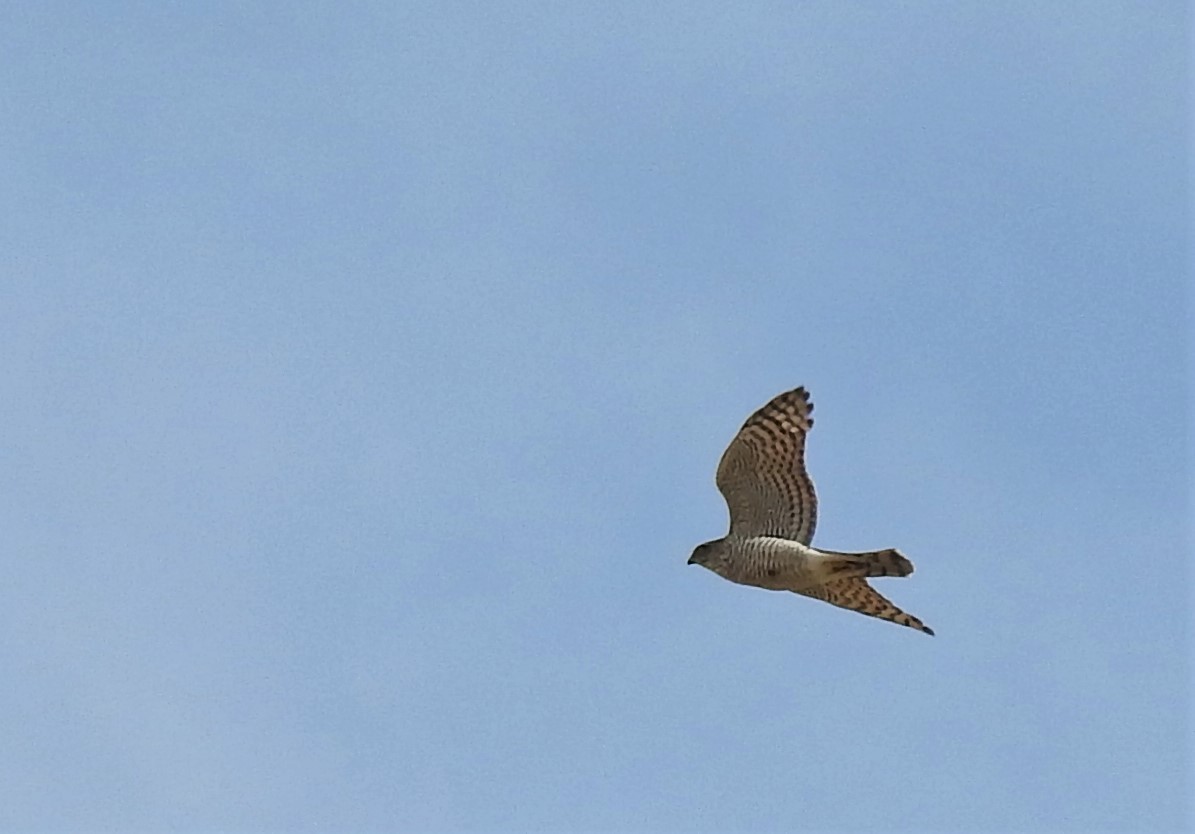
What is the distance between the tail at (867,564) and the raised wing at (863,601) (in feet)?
3.85

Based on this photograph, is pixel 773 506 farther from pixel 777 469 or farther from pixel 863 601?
pixel 863 601

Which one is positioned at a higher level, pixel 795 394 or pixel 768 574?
pixel 795 394

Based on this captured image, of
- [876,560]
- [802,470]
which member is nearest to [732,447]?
[802,470]

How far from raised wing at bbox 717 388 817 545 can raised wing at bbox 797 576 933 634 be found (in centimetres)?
89

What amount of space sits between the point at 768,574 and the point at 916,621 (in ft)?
6.87

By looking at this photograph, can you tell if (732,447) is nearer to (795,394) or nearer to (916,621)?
(795,394)

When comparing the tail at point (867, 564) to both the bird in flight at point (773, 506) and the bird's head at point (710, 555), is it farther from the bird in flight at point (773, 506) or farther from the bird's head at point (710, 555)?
the bird's head at point (710, 555)

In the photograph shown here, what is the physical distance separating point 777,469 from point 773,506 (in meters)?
0.46

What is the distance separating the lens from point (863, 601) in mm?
24422

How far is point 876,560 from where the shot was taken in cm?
2209

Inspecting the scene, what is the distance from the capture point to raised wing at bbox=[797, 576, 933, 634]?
24.1 metres

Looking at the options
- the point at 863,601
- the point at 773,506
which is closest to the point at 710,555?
the point at 773,506

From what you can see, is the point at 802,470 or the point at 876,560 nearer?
the point at 876,560

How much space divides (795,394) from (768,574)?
213cm
